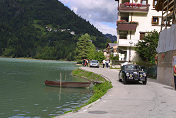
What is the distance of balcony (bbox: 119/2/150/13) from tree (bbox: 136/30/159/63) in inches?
274

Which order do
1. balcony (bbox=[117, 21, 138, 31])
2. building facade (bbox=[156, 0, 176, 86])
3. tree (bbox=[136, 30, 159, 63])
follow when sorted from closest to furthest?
building facade (bbox=[156, 0, 176, 86])
tree (bbox=[136, 30, 159, 63])
balcony (bbox=[117, 21, 138, 31])

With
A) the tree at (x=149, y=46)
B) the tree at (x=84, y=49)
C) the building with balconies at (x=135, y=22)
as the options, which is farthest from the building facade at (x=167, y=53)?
the tree at (x=84, y=49)

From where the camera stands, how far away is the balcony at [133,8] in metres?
50.9

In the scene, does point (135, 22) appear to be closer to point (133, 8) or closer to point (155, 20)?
point (133, 8)

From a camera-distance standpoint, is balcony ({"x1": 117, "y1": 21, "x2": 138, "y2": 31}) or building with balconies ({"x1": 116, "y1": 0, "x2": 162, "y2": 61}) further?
building with balconies ({"x1": 116, "y1": 0, "x2": 162, "y2": 61})

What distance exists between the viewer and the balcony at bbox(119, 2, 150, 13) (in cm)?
5094

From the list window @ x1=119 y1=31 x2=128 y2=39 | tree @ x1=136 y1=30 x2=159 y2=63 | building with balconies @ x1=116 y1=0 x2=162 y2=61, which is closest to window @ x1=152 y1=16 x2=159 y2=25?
building with balconies @ x1=116 y1=0 x2=162 y2=61

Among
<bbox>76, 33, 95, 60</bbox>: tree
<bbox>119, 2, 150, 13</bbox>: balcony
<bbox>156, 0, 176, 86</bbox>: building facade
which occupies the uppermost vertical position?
<bbox>119, 2, 150, 13</bbox>: balcony

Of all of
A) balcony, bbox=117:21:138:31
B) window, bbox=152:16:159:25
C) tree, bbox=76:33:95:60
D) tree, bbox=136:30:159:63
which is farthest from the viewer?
tree, bbox=76:33:95:60

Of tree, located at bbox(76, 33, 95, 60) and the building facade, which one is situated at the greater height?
tree, located at bbox(76, 33, 95, 60)

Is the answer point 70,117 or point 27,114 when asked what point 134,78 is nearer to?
point 27,114

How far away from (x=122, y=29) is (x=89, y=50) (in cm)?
6755

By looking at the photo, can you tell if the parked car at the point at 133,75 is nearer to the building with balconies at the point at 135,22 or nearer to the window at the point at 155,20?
the building with balconies at the point at 135,22

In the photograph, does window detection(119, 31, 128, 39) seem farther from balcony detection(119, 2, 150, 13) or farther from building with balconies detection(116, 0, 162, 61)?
balcony detection(119, 2, 150, 13)
